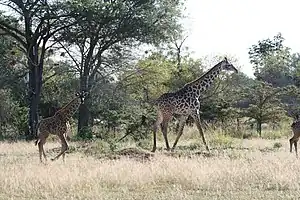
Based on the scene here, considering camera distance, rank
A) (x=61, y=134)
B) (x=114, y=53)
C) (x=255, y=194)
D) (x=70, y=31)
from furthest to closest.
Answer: (x=114, y=53)
(x=70, y=31)
(x=61, y=134)
(x=255, y=194)

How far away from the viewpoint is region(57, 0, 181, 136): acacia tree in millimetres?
25719

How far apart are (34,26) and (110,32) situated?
4.02 m

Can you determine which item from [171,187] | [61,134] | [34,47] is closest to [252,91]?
[34,47]

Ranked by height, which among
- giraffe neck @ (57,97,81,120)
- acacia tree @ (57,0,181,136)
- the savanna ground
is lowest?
the savanna ground

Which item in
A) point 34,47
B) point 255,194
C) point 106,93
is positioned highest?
point 34,47

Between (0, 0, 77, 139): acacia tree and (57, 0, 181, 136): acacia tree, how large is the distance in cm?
105

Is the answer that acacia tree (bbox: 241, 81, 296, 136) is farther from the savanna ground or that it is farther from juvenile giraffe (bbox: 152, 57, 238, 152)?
the savanna ground

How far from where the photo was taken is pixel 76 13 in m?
25.4

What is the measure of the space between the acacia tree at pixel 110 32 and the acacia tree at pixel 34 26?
105 centimetres

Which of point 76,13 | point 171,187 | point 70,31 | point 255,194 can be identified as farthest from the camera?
point 70,31

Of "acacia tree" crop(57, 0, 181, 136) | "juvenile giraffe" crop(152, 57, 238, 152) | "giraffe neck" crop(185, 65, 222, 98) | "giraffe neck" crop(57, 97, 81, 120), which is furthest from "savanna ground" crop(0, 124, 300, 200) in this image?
"acacia tree" crop(57, 0, 181, 136)

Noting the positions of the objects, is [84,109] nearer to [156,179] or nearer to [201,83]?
[201,83]

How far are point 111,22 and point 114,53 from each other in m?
3.82

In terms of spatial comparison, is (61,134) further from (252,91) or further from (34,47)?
(252,91)
